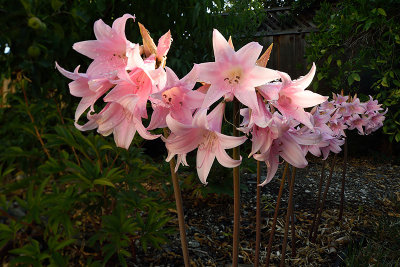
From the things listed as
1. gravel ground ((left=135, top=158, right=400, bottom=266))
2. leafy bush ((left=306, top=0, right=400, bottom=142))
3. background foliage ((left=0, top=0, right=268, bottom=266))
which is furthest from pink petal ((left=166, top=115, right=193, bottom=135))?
leafy bush ((left=306, top=0, right=400, bottom=142))

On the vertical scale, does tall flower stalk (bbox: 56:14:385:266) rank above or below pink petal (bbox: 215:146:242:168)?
above

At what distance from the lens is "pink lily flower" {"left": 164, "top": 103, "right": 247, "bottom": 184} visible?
2.42ft

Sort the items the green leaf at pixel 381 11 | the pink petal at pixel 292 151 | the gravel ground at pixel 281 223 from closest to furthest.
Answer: the pink petal at pixel 292 151
the gravel ground at pixel 281 223
the green leaf at pixel 381 11

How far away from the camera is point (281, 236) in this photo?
7.72 ft

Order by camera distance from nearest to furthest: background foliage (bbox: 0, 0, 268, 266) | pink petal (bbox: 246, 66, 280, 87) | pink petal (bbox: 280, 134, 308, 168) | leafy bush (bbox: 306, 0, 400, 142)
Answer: pink petal (bbox: 246, 66, 280, 87) → pink petal (bbox: 280, 134, 308, 168) → background foliage (bbox: 0, 0, 268, 266) → leafy bush (bbox: 306, 0, 400, 142)

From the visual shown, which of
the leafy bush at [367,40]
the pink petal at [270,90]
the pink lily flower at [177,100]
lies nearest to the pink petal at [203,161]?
the pink lily flower at [177,100]

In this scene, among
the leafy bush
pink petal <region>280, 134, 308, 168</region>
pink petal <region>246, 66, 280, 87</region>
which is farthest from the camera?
the leafy bush

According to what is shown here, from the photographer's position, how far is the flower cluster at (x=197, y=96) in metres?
0.73

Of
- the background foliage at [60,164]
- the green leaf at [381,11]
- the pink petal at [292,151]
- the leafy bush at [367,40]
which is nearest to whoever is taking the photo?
the pink petal at [292,151]

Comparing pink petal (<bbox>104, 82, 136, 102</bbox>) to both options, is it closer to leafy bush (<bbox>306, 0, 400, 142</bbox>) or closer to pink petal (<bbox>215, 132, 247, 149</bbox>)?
pink petal (<bbox>215, 132, 247, 149</bbox>)

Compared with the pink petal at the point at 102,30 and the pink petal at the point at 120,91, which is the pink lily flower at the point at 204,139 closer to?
the pink petal at the point at 120,91

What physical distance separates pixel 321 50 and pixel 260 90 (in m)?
3.31

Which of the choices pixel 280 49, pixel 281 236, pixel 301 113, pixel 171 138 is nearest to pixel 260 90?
pixel 301 113

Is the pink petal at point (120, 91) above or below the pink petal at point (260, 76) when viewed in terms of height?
below
